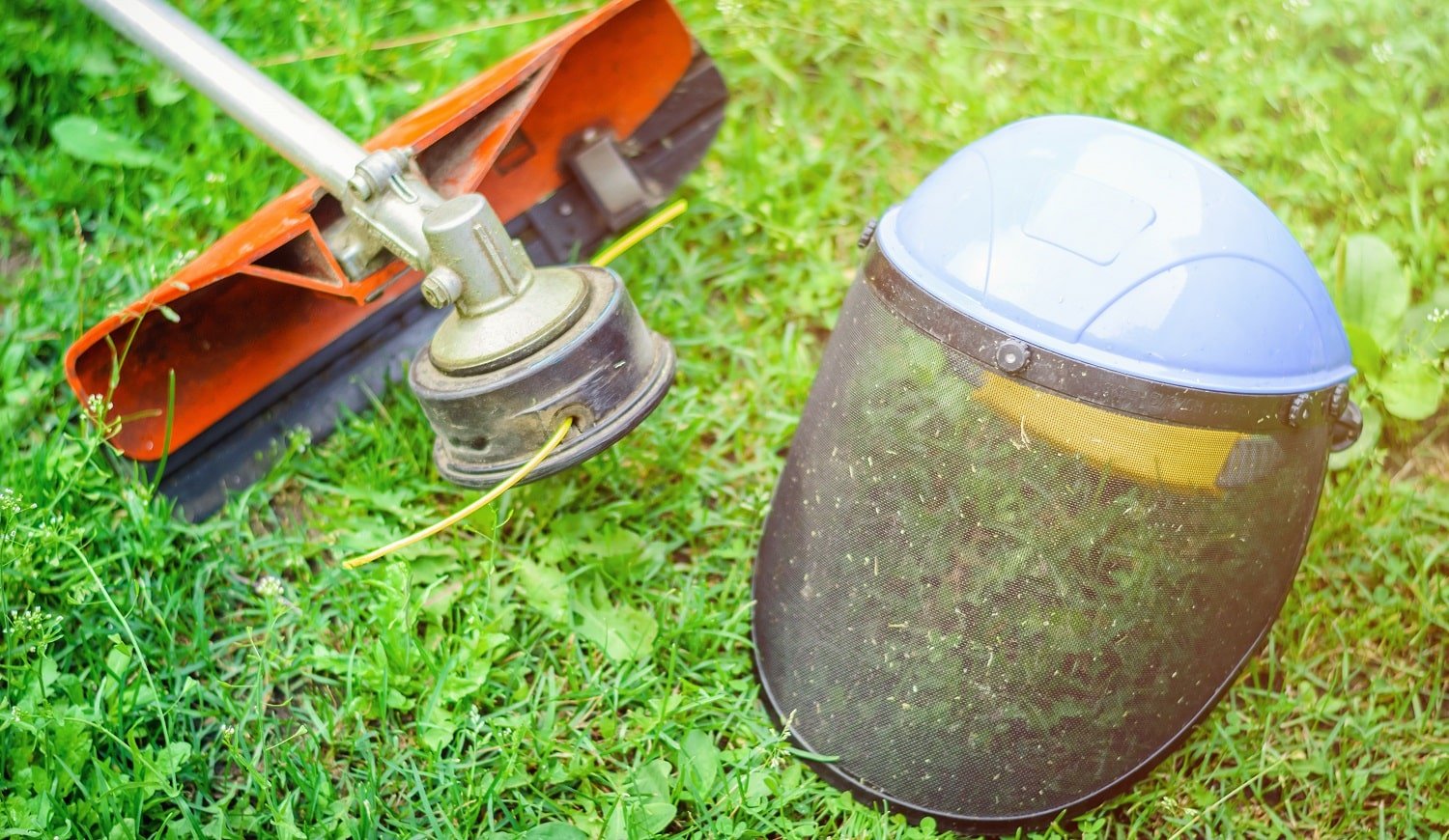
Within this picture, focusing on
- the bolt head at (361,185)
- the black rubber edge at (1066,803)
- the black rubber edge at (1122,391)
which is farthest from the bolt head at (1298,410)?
the bolt head at (361,185)

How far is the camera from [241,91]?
197cm

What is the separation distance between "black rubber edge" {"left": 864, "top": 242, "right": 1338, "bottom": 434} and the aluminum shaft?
39.6 inches

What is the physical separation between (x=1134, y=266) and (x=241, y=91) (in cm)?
157

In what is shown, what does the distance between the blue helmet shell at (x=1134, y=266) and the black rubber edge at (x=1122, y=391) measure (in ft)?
0.04

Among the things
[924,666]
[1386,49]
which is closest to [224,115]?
[924,666]

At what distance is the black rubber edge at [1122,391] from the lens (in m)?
1.43

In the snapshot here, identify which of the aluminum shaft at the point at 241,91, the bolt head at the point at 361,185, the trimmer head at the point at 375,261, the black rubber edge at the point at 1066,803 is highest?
the aluminum shaft at the point at 241,91

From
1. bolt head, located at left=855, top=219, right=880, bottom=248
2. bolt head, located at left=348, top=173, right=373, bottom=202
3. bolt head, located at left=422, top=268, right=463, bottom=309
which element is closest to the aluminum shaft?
bolt head, located at left=348, top=173, right=373, bottom=202

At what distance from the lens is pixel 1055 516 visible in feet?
4.95

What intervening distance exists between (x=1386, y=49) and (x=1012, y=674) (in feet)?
6.98

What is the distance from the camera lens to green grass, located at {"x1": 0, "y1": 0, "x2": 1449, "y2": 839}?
1.77 m

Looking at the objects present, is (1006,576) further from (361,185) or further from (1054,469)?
(361,185)

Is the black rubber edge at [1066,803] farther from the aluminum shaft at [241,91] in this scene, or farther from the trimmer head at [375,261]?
the aluminum shaft at [241,91]

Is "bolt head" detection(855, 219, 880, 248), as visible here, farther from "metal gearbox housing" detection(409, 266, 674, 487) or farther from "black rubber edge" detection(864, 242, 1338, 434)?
"metal gearbox housing" detection(409, 266, 674, 487)
